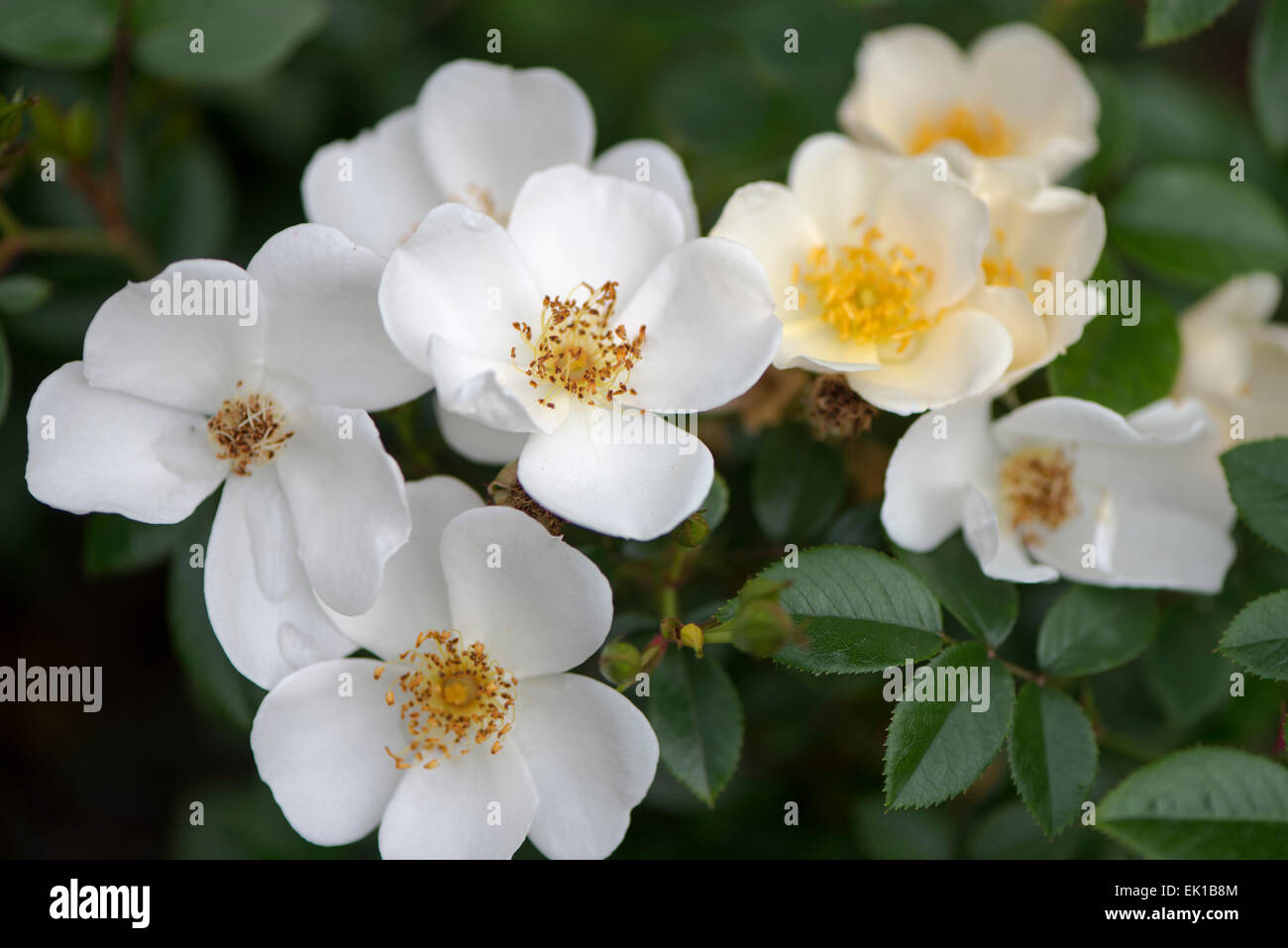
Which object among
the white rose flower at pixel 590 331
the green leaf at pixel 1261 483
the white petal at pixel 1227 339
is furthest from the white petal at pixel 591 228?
the white petal at pixel 1227 339

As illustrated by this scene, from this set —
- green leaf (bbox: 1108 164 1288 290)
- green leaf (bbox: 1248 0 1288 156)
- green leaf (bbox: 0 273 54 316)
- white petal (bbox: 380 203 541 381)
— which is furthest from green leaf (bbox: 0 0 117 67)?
green leaf (bbox: 1248 0 1288 156)

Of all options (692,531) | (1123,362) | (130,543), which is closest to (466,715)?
(692,531)

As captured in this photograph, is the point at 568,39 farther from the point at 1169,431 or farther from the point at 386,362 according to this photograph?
the point at 1169,431

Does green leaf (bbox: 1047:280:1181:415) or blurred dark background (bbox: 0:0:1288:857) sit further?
blurred dark background (bbox: 0:0:1288:857)

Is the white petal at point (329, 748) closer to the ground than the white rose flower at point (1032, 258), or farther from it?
closer to the ground

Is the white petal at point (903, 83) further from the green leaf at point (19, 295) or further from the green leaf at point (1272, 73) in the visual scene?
the green leaf at point (19, 295)

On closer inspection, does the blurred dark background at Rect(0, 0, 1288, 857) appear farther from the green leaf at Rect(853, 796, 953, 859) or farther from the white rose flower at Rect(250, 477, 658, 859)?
the white rose flower at Rect(250, 477, 658, 859)
